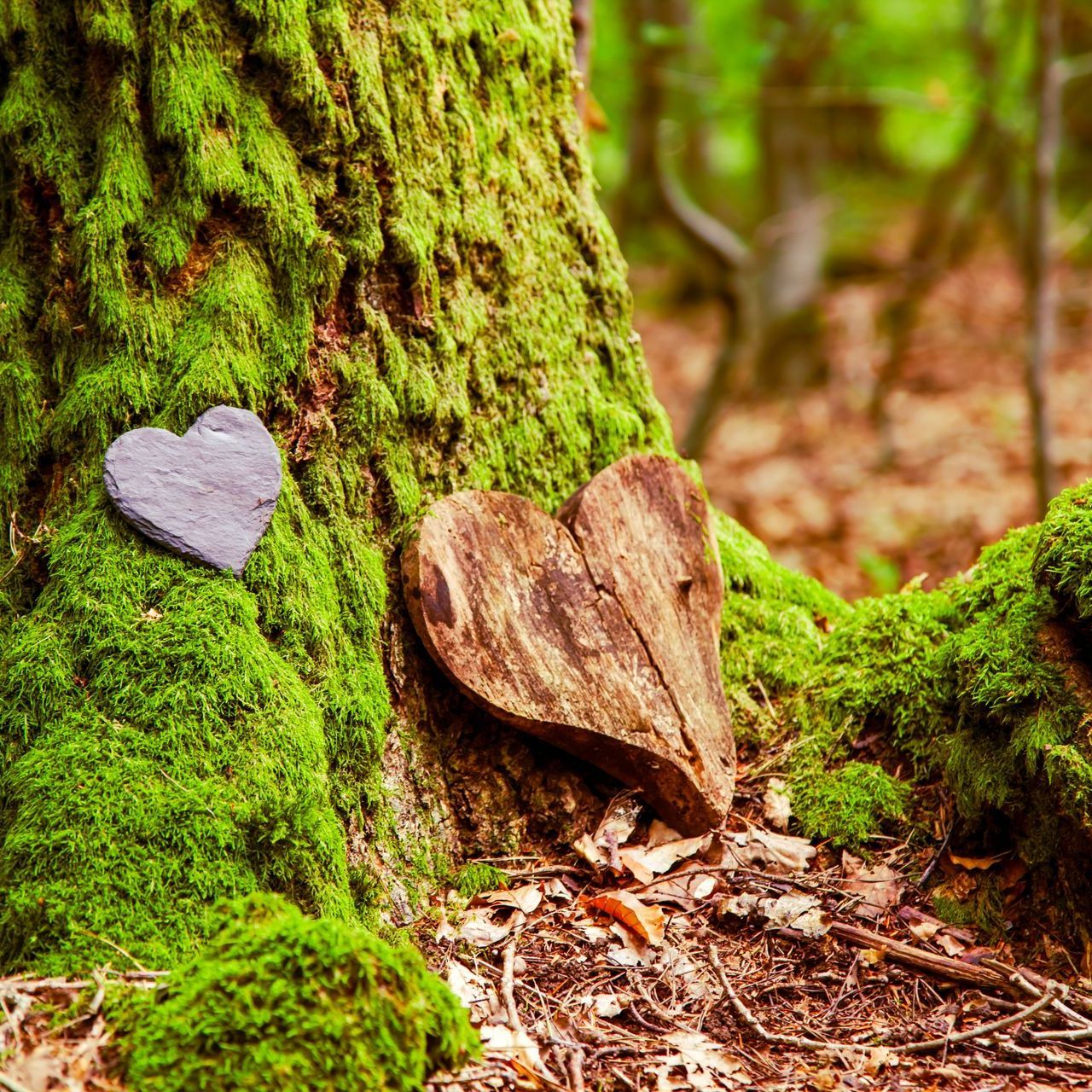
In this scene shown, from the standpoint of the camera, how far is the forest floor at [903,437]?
7.71 metres

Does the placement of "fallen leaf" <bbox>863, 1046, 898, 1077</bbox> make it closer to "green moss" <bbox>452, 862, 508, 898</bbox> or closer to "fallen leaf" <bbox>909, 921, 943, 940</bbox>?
"fallen leaf" <bbox>909, 921, 943, 940</bbox>

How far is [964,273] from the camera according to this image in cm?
1412

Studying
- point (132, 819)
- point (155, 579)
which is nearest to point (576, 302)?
point (155, 579)

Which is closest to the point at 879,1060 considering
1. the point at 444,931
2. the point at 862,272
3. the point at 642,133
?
the point at 444,931

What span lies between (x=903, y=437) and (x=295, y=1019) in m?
9.68

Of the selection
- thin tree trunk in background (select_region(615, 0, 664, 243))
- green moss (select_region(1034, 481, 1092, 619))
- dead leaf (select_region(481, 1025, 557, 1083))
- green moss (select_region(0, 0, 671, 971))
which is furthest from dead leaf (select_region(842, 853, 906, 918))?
thin tree trunk in background (select_region(615, 0, 664, 243))

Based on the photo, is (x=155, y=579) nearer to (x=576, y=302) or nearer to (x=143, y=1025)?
(x=143, y=1025)

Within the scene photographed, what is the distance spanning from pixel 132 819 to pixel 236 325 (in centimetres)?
129

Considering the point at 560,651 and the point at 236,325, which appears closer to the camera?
the point at 236,325

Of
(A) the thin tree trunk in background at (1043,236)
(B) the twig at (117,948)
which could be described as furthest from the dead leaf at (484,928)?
(A) the thin tree trunk in background at (1043,236)

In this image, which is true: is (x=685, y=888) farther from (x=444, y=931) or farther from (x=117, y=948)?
(x=117, y=948)

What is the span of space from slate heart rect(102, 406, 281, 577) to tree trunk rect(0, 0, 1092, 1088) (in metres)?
0.06

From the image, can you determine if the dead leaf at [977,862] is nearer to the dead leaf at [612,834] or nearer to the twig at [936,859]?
the twig at [936,859]

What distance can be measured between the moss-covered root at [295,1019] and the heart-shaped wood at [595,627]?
870 mm
